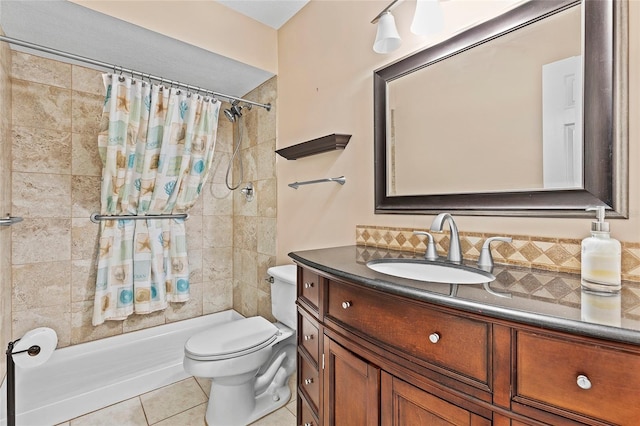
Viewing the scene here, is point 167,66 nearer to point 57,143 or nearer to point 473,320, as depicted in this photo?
point 57,143

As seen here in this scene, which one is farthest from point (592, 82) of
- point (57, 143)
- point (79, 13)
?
point (57, 143)

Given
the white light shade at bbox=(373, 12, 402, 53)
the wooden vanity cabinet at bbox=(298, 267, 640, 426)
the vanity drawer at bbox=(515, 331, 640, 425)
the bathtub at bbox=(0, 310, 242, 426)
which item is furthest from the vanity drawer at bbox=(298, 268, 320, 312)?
the bathtub at bbox=(0, 310, 242, 426)

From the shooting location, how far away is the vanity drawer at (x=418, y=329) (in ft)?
1.95

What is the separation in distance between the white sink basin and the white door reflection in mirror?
363 millimetres

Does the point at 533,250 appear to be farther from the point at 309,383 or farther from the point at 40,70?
the point at 40,70

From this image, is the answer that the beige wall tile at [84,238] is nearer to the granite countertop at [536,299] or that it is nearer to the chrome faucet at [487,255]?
the granite countertop at [536,299]

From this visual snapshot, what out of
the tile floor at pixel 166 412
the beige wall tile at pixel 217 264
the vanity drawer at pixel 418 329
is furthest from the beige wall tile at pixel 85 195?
the vanity drawer at pixel 418 329

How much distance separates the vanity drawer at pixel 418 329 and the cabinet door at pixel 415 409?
0.26 ft

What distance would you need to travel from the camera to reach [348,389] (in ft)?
2.93

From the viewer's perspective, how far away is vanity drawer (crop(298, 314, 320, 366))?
3.50 ft

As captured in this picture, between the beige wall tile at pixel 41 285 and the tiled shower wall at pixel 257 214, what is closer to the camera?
the beige wall tile at pixel 41 285

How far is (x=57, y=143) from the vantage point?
1947 mm

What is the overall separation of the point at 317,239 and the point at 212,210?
1.28 m

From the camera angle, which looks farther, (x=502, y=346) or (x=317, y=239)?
(x=317, y=239)
